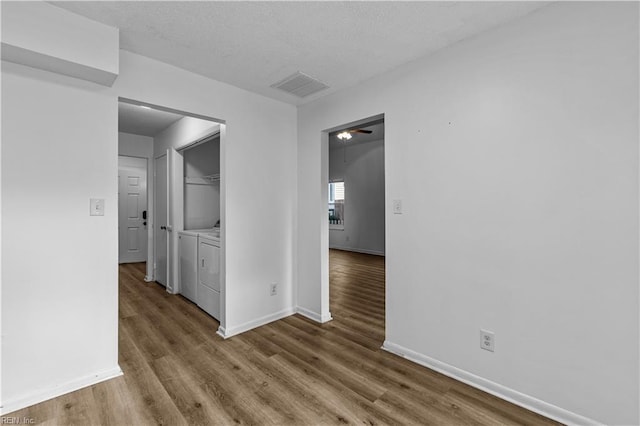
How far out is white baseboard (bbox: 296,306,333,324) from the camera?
3.17m

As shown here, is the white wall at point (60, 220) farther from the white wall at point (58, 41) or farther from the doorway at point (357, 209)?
the doorway at point (357, 209)

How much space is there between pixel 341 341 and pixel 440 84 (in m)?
2.30

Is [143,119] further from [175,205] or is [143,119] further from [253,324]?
[253,324]

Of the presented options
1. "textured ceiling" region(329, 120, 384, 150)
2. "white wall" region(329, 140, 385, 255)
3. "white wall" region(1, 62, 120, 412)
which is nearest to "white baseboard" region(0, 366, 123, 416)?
"white wall" region(1, 62, 120, 412)

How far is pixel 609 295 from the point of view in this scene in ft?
5.15

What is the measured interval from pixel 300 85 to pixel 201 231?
247 centimetres

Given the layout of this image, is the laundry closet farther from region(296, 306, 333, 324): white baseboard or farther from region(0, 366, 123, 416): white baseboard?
region(0, 366, 123, 416): white baseboard

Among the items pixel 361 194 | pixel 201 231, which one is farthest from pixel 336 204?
pixel 201 231

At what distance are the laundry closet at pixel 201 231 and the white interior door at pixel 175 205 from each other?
0.24 feet

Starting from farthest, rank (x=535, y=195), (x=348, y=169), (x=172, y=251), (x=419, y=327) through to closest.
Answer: (x=348, y=169)
(x=172, y=251)
(x=419, y=327)
(x=535, y=195)

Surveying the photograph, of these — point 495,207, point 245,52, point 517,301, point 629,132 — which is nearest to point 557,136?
point 629,132

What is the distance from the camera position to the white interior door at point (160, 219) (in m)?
4.48

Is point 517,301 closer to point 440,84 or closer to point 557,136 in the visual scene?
point 557,136

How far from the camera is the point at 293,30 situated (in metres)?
1.97
